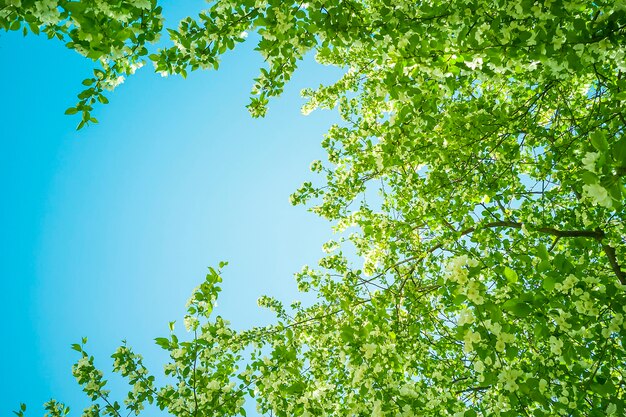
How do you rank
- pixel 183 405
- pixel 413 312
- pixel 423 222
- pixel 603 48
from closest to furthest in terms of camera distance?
pixel 603 48, pixel 183 405, pixel 413 312, pixel 423 222

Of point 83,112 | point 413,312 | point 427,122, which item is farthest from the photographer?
point 413,312

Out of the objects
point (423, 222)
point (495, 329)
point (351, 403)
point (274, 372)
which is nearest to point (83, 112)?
point (274, 372)

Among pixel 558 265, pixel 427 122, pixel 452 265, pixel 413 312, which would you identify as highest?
pixel 427 122

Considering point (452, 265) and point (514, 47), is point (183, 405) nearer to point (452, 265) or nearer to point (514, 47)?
point (452, 265)

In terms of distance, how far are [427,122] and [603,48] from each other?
4.96 feet

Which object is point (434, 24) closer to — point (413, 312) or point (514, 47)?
point (514, 47)

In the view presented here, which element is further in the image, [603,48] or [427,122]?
[427,122]

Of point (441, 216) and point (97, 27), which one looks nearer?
point (97, 27)

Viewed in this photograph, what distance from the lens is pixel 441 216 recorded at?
17.4ft

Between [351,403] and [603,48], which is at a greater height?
[603,48]

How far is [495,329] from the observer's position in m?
2.61

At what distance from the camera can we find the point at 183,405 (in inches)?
162

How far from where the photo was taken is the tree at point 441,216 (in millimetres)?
2697

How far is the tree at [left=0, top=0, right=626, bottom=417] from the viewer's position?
2.70 m
